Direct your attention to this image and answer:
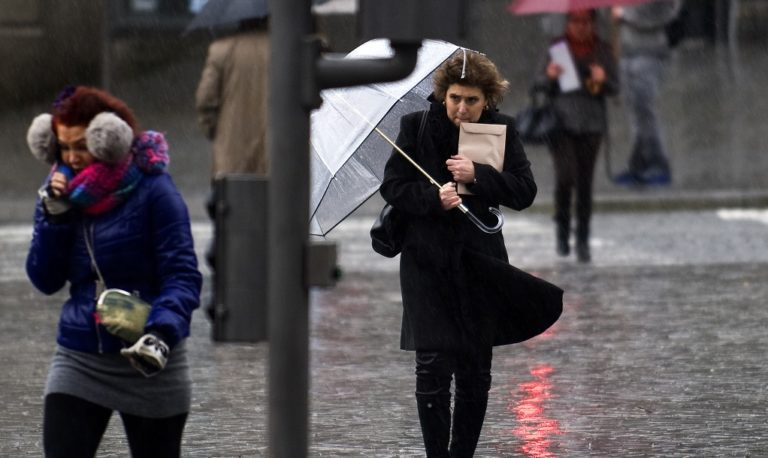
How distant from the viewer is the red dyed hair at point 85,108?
5504mm

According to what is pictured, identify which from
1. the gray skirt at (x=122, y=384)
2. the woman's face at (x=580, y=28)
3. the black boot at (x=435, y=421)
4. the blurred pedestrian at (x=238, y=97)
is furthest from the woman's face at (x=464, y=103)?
the woman's face at (x=580, y=28)

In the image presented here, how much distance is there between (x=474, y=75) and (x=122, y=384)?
1758 millimetres

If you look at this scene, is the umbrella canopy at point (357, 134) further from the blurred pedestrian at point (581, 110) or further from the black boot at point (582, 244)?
the black boot at point (582, 244)

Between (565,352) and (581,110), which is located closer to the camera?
(565,352)

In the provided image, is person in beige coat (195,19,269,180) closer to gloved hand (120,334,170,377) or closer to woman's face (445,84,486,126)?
woman's face (445,84,486,126)

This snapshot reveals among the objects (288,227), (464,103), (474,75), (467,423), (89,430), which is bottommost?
(467,423)

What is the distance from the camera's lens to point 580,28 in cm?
1398

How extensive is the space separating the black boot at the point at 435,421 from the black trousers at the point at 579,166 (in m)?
7.31

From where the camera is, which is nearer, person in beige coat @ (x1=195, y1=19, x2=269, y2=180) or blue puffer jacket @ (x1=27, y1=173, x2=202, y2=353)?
blue puffer jacket @ (x1=27, y1=173, x2=202, y2=353)

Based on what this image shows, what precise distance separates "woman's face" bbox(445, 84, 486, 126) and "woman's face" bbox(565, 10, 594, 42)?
761 centimetres

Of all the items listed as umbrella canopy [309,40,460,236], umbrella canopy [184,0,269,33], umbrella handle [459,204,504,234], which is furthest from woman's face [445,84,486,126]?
umbrella canopy [184,0,269,33]

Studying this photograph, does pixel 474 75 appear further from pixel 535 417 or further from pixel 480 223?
pixel 535 417

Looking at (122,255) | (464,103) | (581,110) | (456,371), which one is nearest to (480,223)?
(464,103)

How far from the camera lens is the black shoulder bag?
6.61 meters
